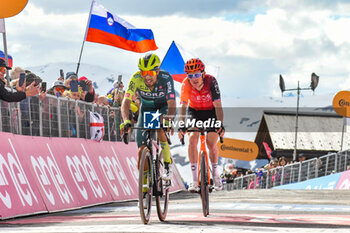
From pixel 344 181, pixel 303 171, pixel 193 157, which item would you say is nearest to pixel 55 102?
pixel 193 157

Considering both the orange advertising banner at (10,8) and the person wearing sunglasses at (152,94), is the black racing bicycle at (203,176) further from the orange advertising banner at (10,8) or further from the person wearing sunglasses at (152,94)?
the orange advertising banner at (10,8)

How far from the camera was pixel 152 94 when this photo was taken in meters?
8.65

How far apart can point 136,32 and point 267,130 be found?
37.7m

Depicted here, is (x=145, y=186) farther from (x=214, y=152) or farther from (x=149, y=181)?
(x=214, y=152)

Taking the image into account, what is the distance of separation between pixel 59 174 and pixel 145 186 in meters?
3.83

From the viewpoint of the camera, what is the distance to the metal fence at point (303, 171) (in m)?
25.1

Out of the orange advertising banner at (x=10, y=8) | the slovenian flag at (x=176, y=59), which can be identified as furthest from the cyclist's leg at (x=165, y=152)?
the slovenian flag at (x=176, y=59)

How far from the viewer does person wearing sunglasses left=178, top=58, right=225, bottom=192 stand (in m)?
9.30

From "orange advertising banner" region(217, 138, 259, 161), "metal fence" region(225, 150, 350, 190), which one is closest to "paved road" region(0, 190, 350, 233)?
"metal fence" region(225, 150, 350, 190)

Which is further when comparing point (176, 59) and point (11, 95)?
point (176, 59)

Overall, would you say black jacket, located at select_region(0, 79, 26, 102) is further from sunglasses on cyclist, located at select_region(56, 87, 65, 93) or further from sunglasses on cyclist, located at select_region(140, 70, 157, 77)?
sunglasses on cyclist, located at select_region(56, 87, 65, 93)

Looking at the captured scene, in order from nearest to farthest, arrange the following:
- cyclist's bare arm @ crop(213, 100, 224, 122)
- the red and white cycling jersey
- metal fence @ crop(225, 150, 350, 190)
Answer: cyclist's bare arm @ crop(213, 100, 224, 122) → the red and white cycling jersey → metal fence @ crop(225, 150, 350, 190)

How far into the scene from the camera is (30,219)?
31.2 ft

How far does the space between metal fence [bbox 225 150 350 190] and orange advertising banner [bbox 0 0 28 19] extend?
16233mm
